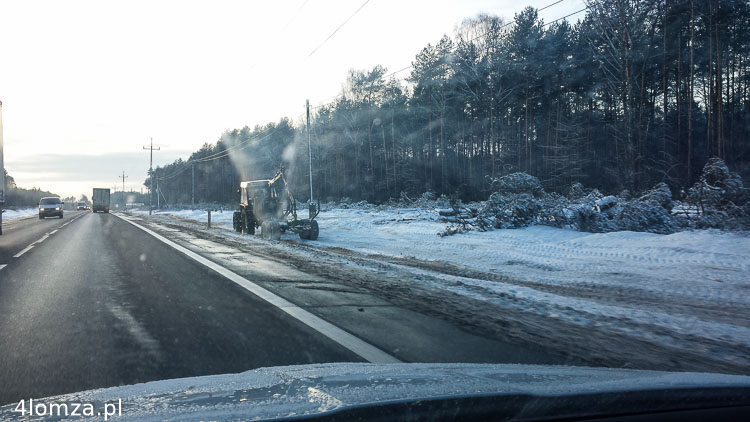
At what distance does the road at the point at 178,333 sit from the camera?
12.6ft

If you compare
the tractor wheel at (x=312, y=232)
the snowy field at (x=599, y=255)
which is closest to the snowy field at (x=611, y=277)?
the snowy field at (x=599, y=255)

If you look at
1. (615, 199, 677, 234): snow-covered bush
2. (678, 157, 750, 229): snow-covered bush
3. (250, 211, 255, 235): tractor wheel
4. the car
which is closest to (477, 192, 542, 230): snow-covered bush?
(615, 199, 677, 234): snow-covered bush

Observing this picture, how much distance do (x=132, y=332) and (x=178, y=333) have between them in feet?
1.68

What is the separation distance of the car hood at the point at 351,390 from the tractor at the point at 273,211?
16276 mm

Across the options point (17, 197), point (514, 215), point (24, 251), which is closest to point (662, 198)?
point (514, 215)

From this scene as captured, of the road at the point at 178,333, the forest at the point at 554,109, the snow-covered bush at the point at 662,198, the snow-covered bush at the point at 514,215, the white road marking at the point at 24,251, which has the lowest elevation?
the road at the point at 178,333

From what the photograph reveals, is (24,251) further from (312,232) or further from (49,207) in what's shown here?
(49,207)

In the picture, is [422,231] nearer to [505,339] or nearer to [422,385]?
[505,339]

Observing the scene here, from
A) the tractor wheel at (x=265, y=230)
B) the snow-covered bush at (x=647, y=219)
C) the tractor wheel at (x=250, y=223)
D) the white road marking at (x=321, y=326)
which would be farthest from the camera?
the tractor wheel at (x=250, y=223)

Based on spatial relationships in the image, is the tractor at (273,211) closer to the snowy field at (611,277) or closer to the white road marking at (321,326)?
the snowy field at (611,277)

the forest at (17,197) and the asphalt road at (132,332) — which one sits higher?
the forest at (17,197)

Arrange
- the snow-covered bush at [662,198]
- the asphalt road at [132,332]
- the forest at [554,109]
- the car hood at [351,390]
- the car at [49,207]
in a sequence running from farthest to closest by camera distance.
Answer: the car at [49,207] < the forest at [554,109] < the snow-covered bush at [662,198] < the asphalt road at [132,332] < the car hood at [351,390]

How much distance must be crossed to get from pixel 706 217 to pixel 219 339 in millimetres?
15983

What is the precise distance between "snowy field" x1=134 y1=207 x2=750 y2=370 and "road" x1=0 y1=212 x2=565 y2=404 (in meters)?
2.03
